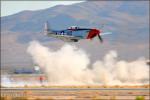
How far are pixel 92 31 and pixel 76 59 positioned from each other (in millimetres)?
84253

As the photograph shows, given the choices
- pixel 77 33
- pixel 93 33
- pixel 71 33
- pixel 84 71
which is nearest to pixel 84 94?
pixel 93 33

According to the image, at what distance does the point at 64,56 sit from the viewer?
155625mm

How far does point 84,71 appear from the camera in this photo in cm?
15138

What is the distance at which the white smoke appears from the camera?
480 feet

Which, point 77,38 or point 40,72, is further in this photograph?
point 40,72

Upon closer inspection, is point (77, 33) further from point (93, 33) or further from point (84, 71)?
point (84, 71)

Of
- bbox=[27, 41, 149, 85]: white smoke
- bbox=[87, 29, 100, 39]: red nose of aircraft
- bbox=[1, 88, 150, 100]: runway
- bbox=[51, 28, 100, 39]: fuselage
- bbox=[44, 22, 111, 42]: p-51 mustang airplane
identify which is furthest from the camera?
bbox=[27, 41, 149, 85]: white smoke

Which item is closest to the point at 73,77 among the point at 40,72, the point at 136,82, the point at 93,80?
the point at 93,80

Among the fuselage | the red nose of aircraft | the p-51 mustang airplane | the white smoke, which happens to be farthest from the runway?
the white smoke

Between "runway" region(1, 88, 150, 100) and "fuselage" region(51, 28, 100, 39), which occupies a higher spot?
"fuselage" region(51, 28, 100, 39)

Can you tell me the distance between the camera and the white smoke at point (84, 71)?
480 ft

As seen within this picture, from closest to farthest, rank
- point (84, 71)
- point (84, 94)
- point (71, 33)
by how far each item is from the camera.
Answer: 1. point (71, 33)
2. point (84, 94)
3. point (84, 71)

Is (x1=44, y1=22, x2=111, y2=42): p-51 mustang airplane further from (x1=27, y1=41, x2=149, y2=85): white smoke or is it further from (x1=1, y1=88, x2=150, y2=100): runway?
(x1=27, y1=41, x2=149, y2=85): white smoke

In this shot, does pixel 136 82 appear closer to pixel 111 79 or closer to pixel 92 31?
pixel 111 79
